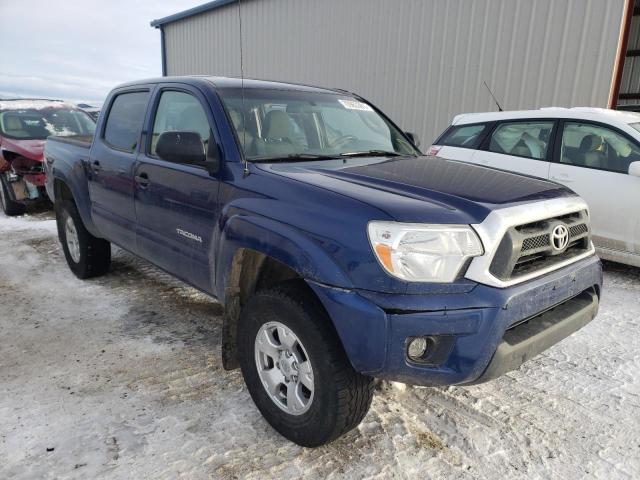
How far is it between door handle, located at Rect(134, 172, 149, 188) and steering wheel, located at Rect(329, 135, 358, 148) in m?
1.25

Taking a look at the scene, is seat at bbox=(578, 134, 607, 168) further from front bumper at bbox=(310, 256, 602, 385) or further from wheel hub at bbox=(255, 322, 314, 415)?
wheel hub at bbox=(255, 322, 314, 415)

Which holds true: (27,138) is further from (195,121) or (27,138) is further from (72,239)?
(195,121)

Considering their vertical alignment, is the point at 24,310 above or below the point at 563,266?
below

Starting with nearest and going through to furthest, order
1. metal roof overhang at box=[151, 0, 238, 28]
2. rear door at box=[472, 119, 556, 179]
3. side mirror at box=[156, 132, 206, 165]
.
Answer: side mirror at box=[156, 132, 206, 165] → rear door at box=[472, 119, 556, 179] → metal roof overhang at box=[151, 0, 238, 28]

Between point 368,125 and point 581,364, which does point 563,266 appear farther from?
point 368,125

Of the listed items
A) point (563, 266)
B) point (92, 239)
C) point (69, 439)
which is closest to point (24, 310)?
point (92, 239)

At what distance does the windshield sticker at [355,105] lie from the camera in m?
3.37

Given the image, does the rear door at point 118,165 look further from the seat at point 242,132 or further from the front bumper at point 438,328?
the front bumper at point 438,328

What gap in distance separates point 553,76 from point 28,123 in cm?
851

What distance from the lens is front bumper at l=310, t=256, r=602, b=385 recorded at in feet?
5.95

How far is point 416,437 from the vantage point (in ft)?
7.64

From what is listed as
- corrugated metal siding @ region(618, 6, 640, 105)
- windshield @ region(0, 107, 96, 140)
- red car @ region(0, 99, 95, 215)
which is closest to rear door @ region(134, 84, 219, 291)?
red car @ region(0, 99, 95, 215)

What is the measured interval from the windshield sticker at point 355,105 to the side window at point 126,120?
55.3 inches

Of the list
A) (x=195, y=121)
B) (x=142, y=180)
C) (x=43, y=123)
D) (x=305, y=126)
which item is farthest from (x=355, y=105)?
(x=43, y=123)
